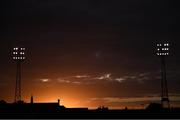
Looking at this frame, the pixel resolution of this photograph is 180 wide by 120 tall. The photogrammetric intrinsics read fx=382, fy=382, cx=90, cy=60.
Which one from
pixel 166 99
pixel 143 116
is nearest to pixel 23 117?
pixel 143 116

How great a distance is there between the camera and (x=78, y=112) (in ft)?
410

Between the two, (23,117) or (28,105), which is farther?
(28,105)

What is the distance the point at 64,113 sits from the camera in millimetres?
120125

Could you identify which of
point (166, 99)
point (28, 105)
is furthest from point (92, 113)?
point (166, 99)

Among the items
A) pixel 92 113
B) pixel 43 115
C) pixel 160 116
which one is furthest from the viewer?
pixel 92 113

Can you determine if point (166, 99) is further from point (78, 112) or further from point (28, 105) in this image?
point (28, 105)

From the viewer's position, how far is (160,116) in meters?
107

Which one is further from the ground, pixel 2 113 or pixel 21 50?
pixel 21 50

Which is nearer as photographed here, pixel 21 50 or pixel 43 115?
pixel 21 50

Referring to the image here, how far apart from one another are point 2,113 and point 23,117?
22.6 feet

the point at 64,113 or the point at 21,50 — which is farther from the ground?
the point at 21,50

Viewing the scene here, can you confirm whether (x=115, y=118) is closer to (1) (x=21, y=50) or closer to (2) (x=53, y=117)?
(2) (x=53, y=117)

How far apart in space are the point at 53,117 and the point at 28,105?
686 inches

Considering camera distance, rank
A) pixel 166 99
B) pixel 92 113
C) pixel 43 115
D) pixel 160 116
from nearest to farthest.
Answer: pixel 166 99
pixel 160 116
pixel 43 115
pixel 92 113
